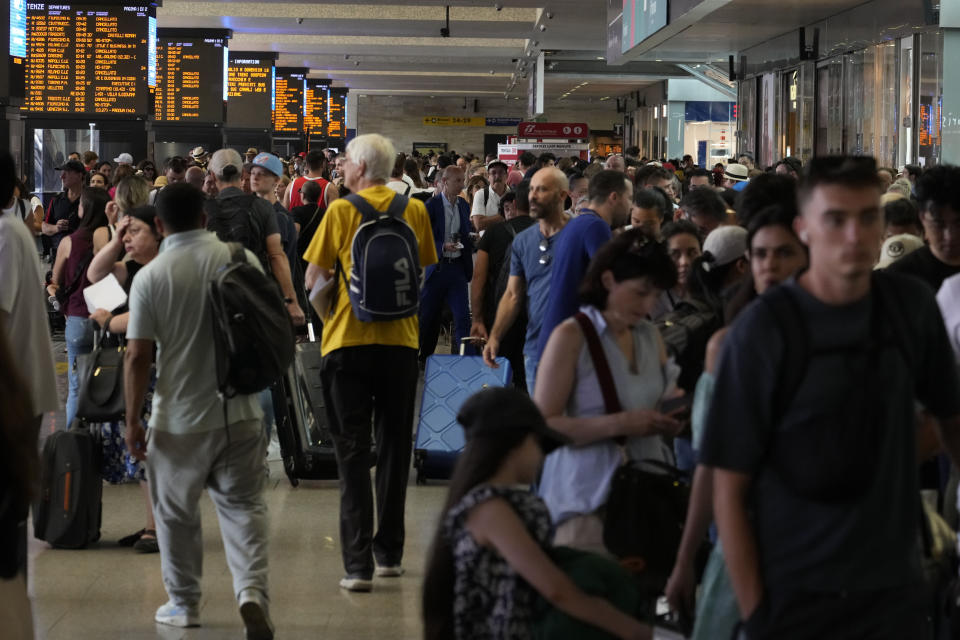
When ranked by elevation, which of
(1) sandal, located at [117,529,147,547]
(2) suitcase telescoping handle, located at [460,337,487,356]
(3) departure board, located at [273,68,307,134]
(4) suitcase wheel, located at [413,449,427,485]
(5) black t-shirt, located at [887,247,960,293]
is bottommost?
(1) sandal, located at [117,529,147,547]

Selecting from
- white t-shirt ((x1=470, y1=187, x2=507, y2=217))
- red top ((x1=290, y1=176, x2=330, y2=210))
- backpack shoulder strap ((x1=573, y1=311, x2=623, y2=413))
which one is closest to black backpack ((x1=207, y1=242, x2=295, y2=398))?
backpack shoulder strap ((x1=573, y1=311, x2=623, y2=413))

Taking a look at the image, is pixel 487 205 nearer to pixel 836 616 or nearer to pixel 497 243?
pixel 497 243

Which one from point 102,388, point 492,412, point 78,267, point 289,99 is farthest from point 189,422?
point 289,99

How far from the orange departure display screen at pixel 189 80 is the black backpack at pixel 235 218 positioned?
1809 cm

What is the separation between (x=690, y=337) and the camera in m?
4.36

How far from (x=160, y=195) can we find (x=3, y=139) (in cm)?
873

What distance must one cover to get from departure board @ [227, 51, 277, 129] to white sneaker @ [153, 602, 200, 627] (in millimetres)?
24883

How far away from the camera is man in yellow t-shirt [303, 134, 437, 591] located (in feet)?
17.4

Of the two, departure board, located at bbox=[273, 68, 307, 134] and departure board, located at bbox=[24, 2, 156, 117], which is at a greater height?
departure board, located at bbox=[273, 68, 307, 134]

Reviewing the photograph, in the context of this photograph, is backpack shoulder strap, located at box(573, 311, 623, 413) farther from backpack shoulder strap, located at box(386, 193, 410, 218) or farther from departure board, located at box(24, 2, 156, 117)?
departure board, located at box(24, 2, 156, 117)

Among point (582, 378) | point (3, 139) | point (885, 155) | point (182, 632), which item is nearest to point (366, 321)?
point (182, 632)

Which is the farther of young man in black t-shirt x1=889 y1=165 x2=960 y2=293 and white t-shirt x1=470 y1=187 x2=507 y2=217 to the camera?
white t-shirt x1=470 y1=187 x2=507 y2=217

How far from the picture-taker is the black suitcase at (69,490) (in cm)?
565

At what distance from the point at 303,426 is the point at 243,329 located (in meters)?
2.91
